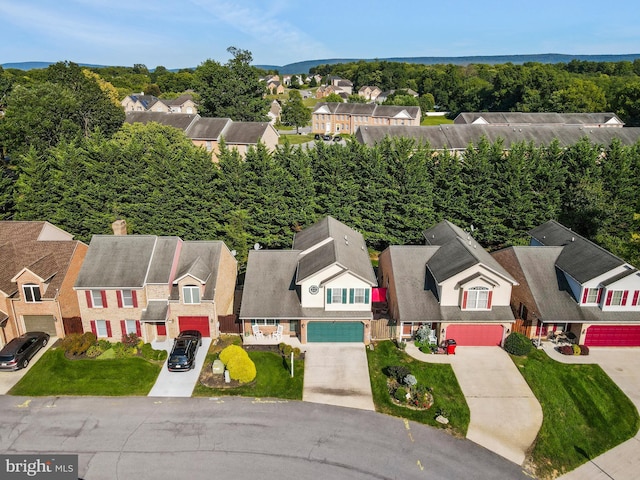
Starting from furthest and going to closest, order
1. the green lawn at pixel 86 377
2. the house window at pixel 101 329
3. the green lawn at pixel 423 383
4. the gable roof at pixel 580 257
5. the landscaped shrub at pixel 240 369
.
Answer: the house window at pixel 101 329 < the gable roof at pixel 580 257 < the landscaped shrub at pixel 240 369 < the green lawn at pixel 86 377 < the green lawn at pixel 423 383

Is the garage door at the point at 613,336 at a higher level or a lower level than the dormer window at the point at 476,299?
lower

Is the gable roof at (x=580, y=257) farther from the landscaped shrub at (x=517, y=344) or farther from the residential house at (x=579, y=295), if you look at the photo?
the landscaped shrub at (x=517, y=344)

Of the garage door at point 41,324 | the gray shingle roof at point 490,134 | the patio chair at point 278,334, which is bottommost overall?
the patio chair at point 278,334

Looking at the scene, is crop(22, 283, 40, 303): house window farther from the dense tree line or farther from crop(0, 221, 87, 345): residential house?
the dense tree line

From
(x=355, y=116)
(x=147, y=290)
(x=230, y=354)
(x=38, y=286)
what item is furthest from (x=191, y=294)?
(x=355, y=116)

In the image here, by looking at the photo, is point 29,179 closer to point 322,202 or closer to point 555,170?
point 322,202

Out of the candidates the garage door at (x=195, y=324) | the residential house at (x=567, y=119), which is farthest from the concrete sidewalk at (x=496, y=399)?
the residential house at (x=567, y=119)

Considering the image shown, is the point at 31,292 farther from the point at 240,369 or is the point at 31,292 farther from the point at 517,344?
the point at 517,344

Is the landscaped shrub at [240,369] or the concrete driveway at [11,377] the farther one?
the landscaped shrub at [240,369]
